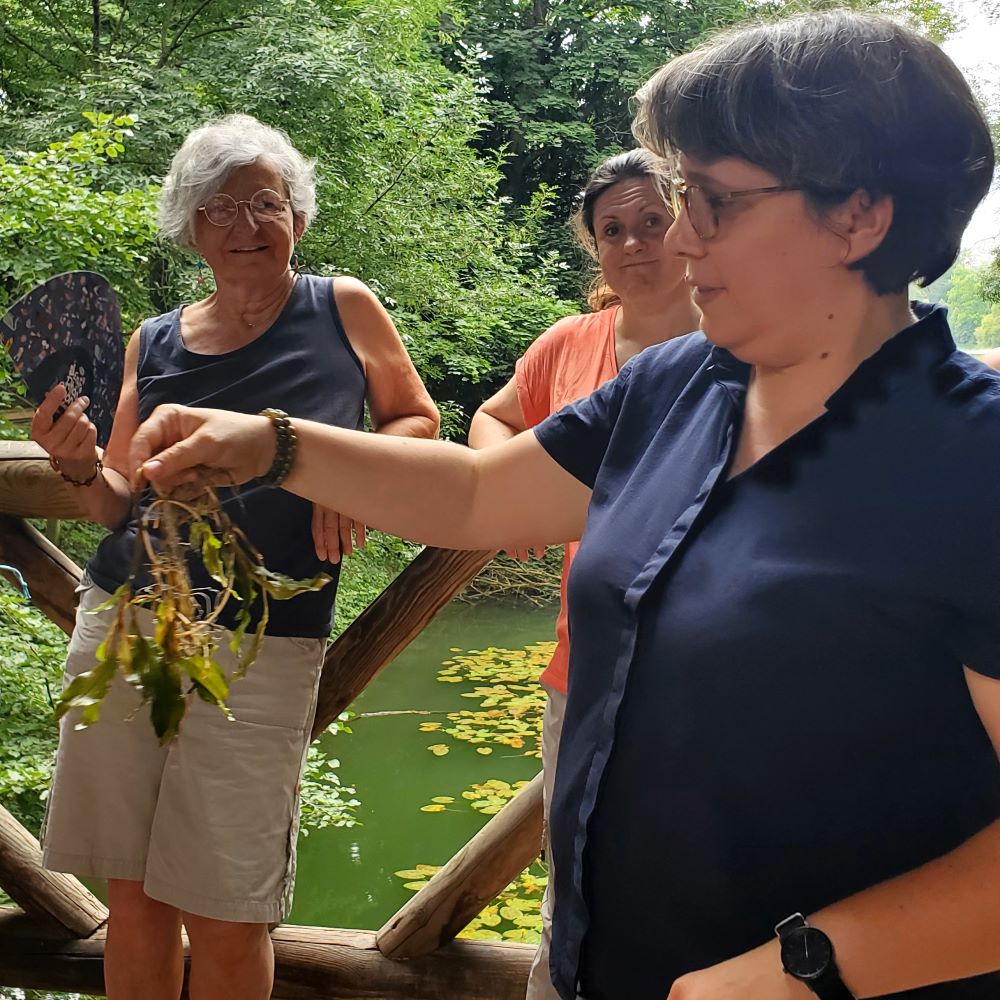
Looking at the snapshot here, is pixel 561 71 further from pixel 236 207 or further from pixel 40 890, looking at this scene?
pixel 40 890

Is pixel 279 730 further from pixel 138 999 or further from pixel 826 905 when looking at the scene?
pixel 826 905

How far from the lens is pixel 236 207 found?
1736 millimetres

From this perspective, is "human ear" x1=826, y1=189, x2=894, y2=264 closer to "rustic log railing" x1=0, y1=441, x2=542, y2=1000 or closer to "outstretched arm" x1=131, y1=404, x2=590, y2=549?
"outstretched arm" x1=131, y1=404, x2=590, y2=549

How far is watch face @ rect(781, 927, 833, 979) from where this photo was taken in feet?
2.51

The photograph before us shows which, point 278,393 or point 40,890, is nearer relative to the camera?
point 278,393

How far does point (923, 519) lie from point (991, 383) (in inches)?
4.9

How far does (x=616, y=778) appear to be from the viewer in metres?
0.93

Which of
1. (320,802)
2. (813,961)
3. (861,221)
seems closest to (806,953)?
(813,961)

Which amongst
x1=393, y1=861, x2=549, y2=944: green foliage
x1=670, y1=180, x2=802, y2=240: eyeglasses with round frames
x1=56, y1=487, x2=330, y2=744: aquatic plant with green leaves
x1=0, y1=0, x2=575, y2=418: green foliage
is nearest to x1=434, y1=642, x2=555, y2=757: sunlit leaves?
x1=393, y1=861, x2=549, y2=944: green foliage

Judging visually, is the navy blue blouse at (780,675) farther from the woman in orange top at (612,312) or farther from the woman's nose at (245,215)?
the woman's nose at (245,215)

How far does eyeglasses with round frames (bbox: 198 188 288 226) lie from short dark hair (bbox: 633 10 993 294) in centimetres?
99

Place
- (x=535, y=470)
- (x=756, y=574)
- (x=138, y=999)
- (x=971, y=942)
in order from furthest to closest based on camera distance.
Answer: (x=138, y=999) < (x=535, y=470) < (x=756, y=574) < (x=971, y=942)

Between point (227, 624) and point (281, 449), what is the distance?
56 centimetres

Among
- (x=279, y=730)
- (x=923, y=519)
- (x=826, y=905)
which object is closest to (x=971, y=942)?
(x=826, y=905)
